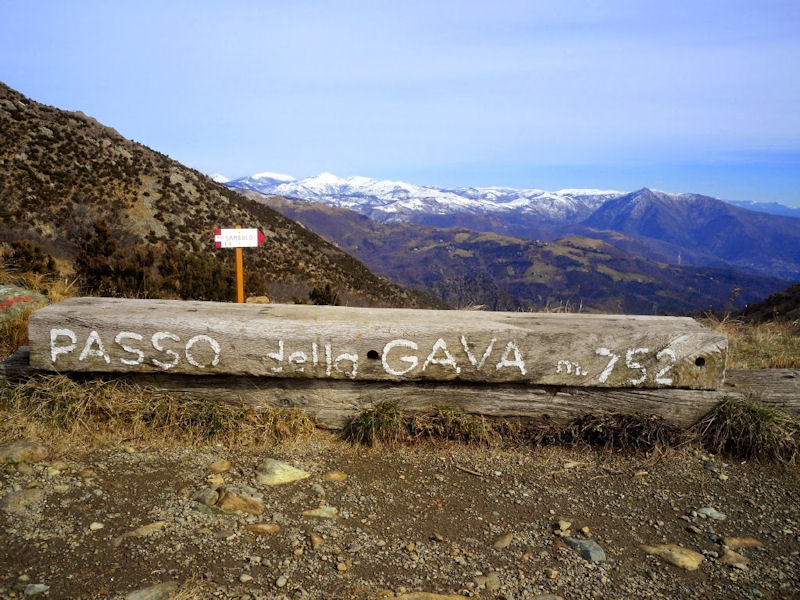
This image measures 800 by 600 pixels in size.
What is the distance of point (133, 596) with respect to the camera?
1981 mm

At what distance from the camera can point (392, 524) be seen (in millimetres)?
2611

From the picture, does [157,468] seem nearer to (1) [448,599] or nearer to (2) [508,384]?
(1) [448,599]

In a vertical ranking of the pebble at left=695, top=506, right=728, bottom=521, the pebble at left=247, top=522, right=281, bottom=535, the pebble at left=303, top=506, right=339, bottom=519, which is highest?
the pebble at left=247, top=522, right=281, bottom=535

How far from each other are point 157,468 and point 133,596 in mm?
1099

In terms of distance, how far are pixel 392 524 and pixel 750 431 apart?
8.11ft

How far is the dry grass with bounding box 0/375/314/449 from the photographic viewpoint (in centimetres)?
324

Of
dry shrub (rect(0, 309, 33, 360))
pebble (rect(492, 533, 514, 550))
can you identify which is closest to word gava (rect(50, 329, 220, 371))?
dry shrub (rect(0, 309, 33, 360))

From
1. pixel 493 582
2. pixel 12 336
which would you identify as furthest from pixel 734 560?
pixel 12 336

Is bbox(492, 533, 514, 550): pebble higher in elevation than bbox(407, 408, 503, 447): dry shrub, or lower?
lower

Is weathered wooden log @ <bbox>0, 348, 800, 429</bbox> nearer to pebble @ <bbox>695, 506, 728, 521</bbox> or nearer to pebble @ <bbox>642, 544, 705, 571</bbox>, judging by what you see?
pebble @ <bbox>695, 506, 728, 521</bbox>

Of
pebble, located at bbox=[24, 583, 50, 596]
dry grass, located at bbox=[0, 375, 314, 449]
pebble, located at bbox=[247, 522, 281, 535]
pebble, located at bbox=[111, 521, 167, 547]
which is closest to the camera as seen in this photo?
pebble, located at bbox=[24, 583, 50, 596]

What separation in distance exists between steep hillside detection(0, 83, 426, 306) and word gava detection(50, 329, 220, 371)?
356 inches

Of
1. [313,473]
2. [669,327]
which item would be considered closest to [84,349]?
[313,473]

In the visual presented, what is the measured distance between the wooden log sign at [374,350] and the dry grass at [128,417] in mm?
173
